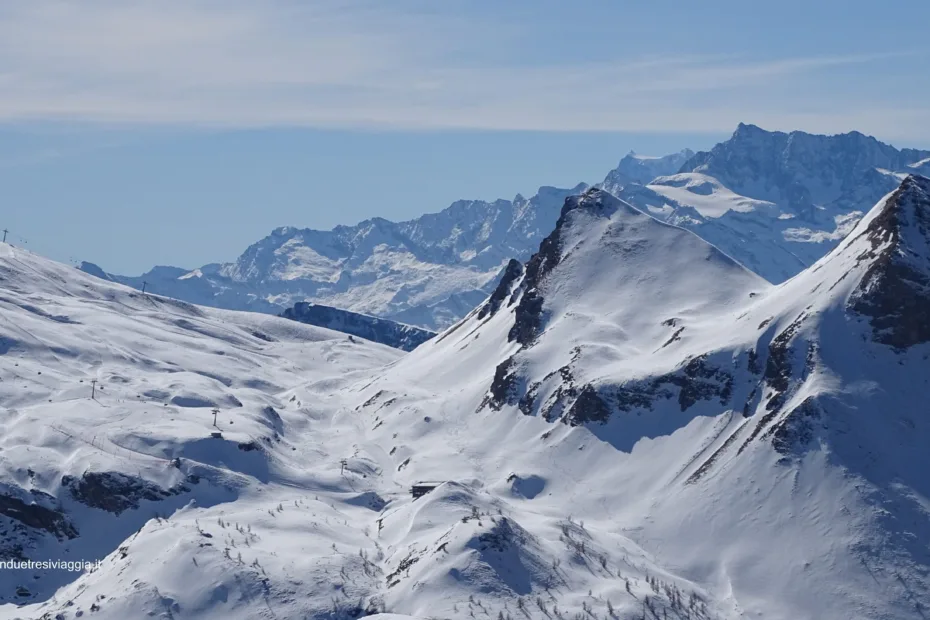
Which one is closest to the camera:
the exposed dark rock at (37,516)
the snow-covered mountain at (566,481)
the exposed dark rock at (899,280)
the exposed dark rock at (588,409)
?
the snow-covered mountain at (566,481)

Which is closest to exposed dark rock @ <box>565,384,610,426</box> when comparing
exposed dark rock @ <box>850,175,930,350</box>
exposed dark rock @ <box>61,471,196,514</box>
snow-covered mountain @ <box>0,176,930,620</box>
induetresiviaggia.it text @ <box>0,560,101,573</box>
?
snow-covered mountain @ <box>0,176,930,620</box>

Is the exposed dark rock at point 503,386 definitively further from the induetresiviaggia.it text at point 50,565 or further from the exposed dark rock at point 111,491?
the induetresiviaggia.it text at point 50,565

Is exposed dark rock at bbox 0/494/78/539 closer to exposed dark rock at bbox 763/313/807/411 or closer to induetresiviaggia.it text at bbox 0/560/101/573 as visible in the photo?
induetresiviaggia.it text at bbox 0/560/101/573

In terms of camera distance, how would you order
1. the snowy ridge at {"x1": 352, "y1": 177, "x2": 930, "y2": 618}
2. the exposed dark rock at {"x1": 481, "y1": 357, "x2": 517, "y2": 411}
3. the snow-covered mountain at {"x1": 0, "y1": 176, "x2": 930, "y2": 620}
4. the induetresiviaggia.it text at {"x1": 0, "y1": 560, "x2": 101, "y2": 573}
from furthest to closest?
the exposed dark rock at {"x1": 481, "y1": 357, "x2": 517, "y2": 411} < the induetresiviaggia.it text at {"x1": 0, "y1": 560, "x2": 101, "y2": 573} < the snowy ridge at {"x1": 352, "y1": 177, "x2": 930, "y2": 618} < the snow-covered mountain at {"x1": 0, "y1": 176, "x2": 930, "y2": 620}

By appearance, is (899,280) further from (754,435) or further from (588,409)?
(588,409)

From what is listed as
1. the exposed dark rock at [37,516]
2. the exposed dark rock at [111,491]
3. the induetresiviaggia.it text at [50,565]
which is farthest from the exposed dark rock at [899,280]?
the exposed dark rock at [37,516]

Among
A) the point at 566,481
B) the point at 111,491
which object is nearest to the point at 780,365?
the point at 566,481

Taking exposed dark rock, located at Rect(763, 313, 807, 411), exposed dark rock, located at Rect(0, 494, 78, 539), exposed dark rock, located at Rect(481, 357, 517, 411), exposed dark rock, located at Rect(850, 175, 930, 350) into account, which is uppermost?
exposed dark rock, located at Rect(850, 175, 930, 350)

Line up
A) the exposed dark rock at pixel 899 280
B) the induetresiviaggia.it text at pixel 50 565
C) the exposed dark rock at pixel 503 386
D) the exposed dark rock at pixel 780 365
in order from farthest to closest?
1. the exposed dark rock at pixel 503 386
2. the exposed dark rock at pixel 899 280
3. the exposed dark rock at pixel 780 365
4. the induetresiviaggia.it text at pixel 50 565

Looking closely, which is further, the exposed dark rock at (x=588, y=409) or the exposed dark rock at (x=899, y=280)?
the exposed dark rock at (x=588, y=409)
